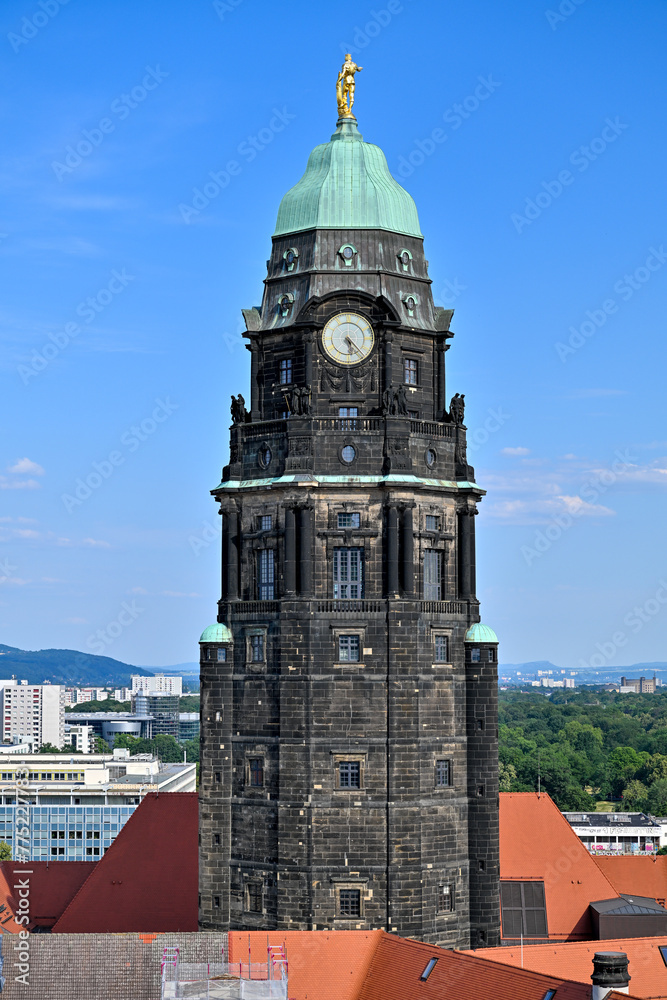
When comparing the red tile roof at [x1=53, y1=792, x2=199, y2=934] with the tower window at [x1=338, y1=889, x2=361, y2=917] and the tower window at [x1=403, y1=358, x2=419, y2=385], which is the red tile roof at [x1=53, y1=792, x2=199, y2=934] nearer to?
the tower window at [x1=338, y1=889, x2=361, y2=917]

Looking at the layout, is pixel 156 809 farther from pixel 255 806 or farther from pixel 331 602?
pixel 331 602

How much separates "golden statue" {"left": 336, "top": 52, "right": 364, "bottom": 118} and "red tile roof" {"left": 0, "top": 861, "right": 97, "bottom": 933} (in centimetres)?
3987

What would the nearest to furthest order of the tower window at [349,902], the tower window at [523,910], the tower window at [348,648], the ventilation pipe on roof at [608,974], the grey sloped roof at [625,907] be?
1. the ventilation pipe on roof at [608,974]
2. the tower window at [349,902]
3. the tower window at [348,648]
4. the tower window at [523,910]
5. the grey sloped roof at [625,907]

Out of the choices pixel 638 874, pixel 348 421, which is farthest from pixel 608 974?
pixel 638 874

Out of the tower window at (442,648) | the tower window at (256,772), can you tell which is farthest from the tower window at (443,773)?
the tower window at (256,772)

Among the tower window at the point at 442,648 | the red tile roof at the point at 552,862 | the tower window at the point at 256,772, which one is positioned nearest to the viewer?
the tower window at the point at 256,772

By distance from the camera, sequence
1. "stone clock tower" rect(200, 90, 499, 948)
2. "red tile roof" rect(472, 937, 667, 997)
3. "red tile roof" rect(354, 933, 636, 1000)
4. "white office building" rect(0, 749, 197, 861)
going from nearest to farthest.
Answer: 1. "red tile roof" rect(354, 933, 636, 1000)
2. "red tile roof" rect(472, 937, 667, 997)
3. "stone clock tower" rect(200, 90, 499, 948)
4. "white office building" rect(0, 749, 197, 861)

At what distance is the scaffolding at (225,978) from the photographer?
56.2 metres

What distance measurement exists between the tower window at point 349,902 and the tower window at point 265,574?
1225 cm

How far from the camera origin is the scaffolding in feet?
184

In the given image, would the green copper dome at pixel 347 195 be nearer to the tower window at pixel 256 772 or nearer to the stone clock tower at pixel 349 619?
the stone clock tower at pixel 349 619

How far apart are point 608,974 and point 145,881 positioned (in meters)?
30.2

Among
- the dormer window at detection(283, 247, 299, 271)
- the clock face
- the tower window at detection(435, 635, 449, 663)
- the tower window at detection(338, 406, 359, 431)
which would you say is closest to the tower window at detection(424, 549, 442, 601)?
the tower window at detection(435, 635, 449, 663)

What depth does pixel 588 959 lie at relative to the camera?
60.6 metres
